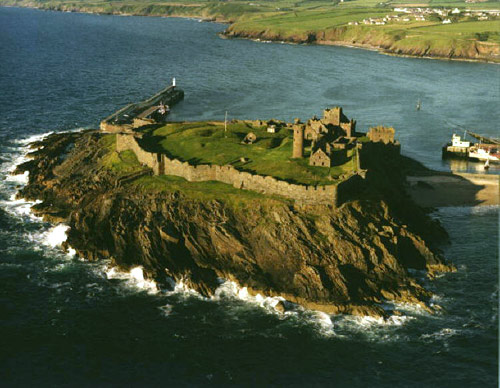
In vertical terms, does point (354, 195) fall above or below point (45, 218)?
above

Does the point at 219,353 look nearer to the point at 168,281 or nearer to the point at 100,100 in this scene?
the point at 168,281

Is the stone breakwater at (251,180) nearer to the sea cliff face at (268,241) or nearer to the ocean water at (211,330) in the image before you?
the sea cliff face at (268,241)

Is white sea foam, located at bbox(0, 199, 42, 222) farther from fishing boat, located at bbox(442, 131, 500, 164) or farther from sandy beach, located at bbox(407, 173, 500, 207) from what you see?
fishing boat, located at bbox(442, 131, 500, 164)

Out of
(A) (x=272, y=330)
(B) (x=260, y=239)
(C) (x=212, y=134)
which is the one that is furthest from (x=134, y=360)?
(C) (x=212, y=134)

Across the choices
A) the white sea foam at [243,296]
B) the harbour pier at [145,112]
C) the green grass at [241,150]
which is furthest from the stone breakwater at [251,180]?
the harbour pier at [145,112]

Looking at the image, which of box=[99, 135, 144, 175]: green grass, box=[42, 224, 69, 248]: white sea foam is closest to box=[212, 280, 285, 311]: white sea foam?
box=[42, 224, 69, 248]: white sea foam
